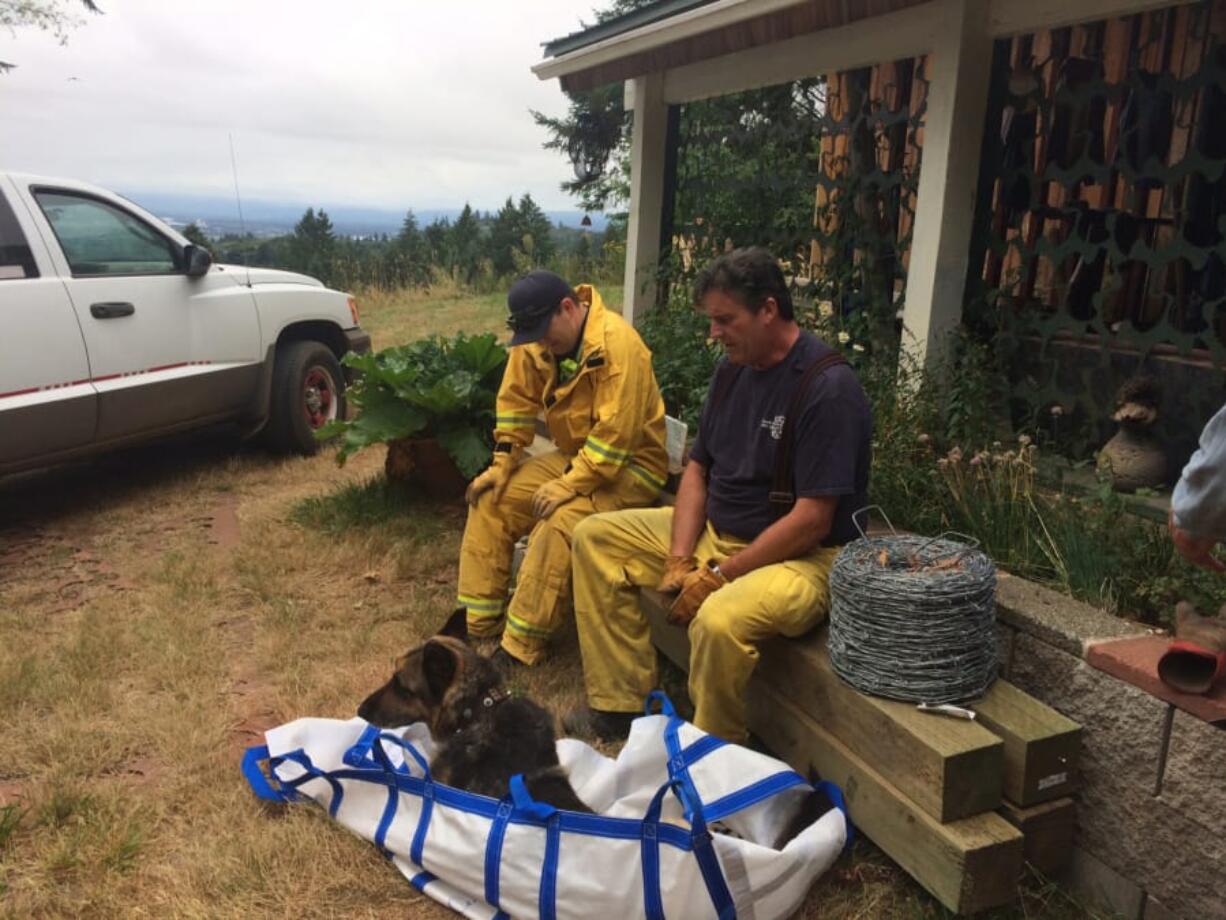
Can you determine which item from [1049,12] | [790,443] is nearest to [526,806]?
[790,443]

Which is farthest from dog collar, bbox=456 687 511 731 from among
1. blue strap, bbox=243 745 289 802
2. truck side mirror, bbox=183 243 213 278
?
truck side mirror, bbox=183 243 213 278

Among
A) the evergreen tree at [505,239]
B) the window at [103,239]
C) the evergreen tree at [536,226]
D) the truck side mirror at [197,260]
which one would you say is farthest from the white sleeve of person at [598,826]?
the evergreen tree at [536,226]

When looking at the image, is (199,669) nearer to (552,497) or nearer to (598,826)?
(552,497)

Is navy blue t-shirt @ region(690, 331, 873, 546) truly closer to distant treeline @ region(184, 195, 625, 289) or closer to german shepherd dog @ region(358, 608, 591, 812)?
german shepherd dog @ region(358, 608, 591, 812)

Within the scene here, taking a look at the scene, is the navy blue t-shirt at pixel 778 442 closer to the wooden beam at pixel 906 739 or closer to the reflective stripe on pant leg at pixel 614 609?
the reflective stripe on pant leg at pixel 614 609

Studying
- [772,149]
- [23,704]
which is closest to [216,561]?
[23,704]

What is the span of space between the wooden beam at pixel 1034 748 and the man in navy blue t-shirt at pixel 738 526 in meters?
0.61

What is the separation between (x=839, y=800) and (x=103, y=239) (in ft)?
17.4

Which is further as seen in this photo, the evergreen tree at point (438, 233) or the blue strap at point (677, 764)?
the evergreen tree at point (438, 233)

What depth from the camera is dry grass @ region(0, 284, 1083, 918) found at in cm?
258

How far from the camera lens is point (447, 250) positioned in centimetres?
2477

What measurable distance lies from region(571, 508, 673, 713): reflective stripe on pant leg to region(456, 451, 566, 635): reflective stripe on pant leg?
30.3 inches

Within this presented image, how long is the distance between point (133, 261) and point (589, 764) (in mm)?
4640

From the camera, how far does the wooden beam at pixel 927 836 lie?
7.30ft
